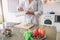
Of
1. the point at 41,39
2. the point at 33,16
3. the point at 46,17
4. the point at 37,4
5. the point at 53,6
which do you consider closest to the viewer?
the point at 41,39

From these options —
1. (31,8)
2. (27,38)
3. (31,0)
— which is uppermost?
(31,0)

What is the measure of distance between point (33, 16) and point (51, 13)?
0.89m

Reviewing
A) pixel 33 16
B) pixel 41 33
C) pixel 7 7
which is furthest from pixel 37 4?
pixel 41 33

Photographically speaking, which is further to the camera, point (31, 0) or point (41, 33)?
point (31, 0)

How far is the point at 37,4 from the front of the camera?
340 centimetres

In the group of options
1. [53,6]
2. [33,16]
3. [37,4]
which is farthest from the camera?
[53,6]

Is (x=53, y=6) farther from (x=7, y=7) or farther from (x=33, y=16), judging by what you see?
(x=7, y=7)

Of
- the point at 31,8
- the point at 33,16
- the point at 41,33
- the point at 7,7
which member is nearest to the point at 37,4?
the point at 31,8

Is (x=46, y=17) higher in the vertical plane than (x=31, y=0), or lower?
lower

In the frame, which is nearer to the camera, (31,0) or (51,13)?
(31,0)

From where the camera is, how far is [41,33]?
4.56ft

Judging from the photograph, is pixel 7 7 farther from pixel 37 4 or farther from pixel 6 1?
pixel 37 4

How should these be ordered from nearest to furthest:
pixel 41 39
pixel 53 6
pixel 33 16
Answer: pixel 41 39 < pixel 33 16 < pixel 53 6

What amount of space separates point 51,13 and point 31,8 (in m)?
0.78
